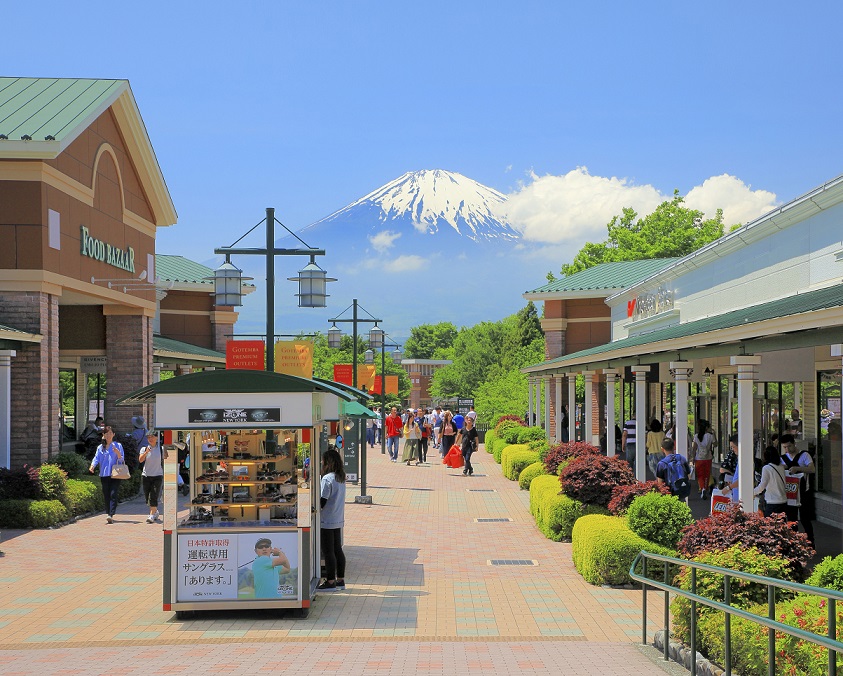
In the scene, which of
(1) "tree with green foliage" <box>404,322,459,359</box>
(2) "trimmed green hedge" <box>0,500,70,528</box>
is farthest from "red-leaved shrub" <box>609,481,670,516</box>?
(1) "tree with green foliage" <box>404,322,459,359</box>

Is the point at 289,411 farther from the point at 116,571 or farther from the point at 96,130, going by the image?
the point at 96,130

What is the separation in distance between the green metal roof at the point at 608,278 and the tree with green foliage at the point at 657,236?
64.4 feet

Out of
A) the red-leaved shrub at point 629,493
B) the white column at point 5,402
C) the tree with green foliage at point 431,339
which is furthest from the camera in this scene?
the tree with green foliage at point 431,339

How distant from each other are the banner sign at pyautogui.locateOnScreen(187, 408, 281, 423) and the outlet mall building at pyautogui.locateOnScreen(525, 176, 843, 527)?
538cm

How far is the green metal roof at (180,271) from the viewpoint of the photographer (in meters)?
43.5

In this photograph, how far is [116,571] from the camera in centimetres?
1407

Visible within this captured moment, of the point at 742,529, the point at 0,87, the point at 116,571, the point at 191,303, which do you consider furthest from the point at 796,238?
the point at 191,303

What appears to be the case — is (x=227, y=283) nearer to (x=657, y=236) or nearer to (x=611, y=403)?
(x=611, y=403)

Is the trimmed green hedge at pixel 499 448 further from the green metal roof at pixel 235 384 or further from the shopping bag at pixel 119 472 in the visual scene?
the green metal roof at pixel 235 384

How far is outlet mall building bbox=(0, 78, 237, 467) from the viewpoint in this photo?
2064 cm

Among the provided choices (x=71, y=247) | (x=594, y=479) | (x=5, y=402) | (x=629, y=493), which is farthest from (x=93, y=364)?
(x=629, y=493)

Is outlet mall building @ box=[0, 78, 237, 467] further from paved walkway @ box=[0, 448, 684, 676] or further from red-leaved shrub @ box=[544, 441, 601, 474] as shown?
red-leaved shrub @ box=[544, 441, 601, 474]

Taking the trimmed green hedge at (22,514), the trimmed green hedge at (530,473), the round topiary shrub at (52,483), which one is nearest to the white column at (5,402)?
the round topiary shrub at (52,483)

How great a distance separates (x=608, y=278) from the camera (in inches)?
1783
